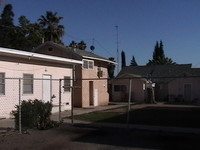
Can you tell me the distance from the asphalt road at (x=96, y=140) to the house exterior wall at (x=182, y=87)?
29.1 m

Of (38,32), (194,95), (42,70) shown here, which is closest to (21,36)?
(38,32)

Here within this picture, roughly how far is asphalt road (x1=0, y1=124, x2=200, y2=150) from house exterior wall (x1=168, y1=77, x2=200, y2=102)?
29.1 metres

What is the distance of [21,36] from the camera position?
5012cm

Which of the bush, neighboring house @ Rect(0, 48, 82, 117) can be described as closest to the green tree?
neighboring house @ Rect(0, 48, 82, 117)

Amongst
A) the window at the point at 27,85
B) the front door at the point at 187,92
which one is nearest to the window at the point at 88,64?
the window at the point at 27,85

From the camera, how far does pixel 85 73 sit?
30.0 m

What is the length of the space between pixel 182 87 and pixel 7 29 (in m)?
26.1

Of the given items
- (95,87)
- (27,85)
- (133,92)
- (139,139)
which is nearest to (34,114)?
(139,139)

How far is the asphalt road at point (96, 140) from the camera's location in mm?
10508

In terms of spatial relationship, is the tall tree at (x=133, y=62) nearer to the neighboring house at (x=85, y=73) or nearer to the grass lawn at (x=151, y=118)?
the neighboring house at (x=85, y=73)

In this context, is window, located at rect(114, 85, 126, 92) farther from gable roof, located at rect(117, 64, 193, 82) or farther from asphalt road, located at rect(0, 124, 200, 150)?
asphalt road, located at rect(0, 124, 200, 150)

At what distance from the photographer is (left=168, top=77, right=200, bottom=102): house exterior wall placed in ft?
136

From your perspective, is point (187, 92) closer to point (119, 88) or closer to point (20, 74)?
point (119, 88)

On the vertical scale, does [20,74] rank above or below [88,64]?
below
